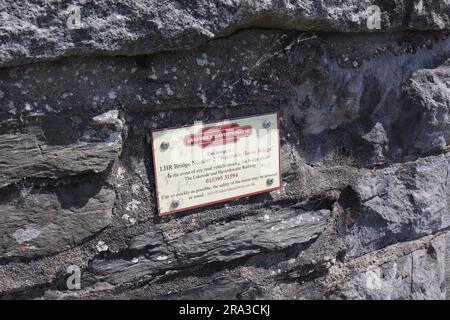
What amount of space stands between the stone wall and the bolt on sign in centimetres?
2

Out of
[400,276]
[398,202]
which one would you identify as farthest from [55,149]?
[400,276]

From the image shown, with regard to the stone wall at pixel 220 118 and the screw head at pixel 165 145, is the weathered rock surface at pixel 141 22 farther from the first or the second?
the screw head at pixel 165 145

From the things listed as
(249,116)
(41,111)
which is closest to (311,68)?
(249,116)

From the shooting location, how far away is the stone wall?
945 millimetres

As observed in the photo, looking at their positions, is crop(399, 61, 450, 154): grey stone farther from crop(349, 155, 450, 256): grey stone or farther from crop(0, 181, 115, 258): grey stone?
crop(0, 181, 115, 258): grey stone

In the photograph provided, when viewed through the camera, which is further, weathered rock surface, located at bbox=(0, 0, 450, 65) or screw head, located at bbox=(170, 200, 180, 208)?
screw head, located at bbox=(170, 200, 180, 208)

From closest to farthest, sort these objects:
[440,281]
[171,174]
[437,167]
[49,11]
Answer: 1. [49,11]
2. [171,174]
3. [437,167]
4. [440,281]

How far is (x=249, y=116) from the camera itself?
117cm

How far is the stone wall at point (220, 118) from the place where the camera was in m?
0.94

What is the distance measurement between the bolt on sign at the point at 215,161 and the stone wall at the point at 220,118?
0.02 m

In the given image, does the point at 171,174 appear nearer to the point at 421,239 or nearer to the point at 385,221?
the point at 385,221

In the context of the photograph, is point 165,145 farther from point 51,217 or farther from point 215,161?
point 51,217

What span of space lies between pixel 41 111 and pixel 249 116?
0.47 metres

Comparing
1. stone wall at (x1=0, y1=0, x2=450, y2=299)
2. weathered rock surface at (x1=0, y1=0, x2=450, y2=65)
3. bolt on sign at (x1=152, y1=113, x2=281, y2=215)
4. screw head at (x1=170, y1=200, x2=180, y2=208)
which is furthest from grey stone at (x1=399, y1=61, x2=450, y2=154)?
screw head at (x1=170, y1=200, x2=180, y2=208)
